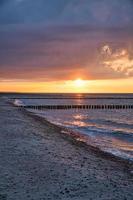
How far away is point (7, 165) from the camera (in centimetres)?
1296

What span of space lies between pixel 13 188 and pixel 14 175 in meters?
1.43

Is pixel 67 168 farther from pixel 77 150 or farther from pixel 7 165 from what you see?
pixel 77 150

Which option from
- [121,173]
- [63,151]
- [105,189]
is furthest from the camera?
[63,151]

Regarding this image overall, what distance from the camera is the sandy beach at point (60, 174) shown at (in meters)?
9.70

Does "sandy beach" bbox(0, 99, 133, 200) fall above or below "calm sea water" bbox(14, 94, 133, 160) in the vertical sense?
above

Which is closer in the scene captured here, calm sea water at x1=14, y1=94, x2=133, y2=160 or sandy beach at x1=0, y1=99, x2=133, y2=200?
sandy beach at x1=0, y1=99, x2=133, y2=200

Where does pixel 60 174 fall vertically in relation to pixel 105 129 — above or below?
above

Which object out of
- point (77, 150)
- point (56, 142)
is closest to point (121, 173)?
point (77, 150)

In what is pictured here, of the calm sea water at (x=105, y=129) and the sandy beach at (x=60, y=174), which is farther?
the calm sea water at (x=105, y=129)

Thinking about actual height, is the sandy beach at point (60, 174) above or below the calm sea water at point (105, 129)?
above

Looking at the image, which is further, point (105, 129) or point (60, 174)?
point (105, 129)

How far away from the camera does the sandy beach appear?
382 inches

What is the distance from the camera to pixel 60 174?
473 inches

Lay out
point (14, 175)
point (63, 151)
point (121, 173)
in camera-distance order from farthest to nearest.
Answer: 1. point (63, 151)
2. point (121, 173)
3. point (14, 175)
